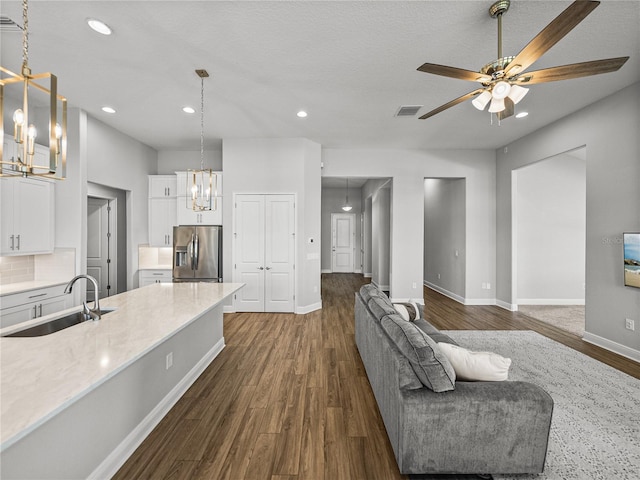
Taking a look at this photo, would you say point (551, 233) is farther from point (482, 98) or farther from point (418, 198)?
point (482, 98)

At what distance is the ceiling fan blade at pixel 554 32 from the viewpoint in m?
1.56

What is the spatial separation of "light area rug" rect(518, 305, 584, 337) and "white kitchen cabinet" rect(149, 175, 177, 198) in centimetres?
719

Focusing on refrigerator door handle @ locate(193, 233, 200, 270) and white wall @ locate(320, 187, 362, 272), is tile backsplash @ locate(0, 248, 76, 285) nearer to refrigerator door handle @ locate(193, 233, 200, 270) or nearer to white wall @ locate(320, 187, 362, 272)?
refrigerator door handle @ locate(193, 233, 200, 270)

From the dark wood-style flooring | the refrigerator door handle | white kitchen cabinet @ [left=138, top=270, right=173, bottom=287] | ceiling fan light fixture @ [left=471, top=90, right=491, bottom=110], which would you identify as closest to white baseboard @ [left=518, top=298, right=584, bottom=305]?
the dark wood-style flooring

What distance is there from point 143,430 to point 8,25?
3.46 m

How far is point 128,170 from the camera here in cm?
536

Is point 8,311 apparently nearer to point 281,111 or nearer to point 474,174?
point 281,111

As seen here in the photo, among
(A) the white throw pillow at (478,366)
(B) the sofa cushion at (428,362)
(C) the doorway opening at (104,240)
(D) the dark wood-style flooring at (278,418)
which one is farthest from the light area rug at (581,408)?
(C) the doorway opening at (104,240)

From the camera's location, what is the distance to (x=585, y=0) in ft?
4.93

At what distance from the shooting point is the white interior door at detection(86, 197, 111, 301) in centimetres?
541

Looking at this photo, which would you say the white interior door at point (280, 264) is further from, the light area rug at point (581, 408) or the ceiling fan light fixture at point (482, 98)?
the ceiling fan light fixture at point (482, 98)

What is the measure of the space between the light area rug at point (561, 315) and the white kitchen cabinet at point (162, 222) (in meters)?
6.98

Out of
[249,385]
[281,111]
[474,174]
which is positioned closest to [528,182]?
[474,174]

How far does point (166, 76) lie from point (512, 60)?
3365 mm
